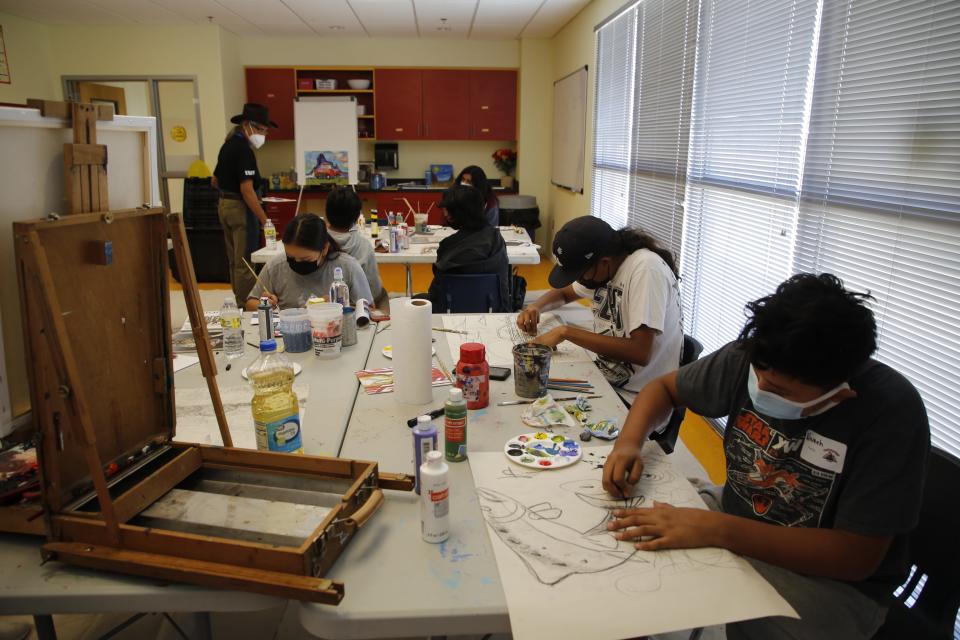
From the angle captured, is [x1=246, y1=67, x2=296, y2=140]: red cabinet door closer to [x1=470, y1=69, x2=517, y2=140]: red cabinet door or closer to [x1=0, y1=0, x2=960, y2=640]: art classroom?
[x1=470, y1=69, x2=517, y2=140]: red cabinet door

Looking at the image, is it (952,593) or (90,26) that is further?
(90,26)

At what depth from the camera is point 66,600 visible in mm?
963

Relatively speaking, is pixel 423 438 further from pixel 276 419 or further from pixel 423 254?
pixel 423 254

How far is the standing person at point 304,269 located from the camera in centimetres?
256

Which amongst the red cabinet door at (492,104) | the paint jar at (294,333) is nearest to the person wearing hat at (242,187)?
the paint jar at (294,333)

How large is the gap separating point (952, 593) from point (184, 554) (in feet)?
4.44

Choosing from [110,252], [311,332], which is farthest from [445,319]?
[110,252]

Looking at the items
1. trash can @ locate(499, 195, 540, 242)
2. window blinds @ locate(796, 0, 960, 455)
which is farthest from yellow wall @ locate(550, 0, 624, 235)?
window blinds @ locate(796, 0, 960, 455)

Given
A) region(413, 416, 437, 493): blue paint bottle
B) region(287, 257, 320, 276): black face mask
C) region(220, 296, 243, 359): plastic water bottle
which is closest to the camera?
region(413, 416, 437, 493): blue paint bottle

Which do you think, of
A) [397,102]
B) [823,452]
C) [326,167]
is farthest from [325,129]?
[823,452]

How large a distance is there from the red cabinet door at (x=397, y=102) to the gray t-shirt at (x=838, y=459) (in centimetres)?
711

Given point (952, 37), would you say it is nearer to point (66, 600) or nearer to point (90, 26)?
point (66, 600)

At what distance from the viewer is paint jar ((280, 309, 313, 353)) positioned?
2098mm

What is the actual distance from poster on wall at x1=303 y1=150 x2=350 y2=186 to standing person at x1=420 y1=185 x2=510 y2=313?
4.75 m
